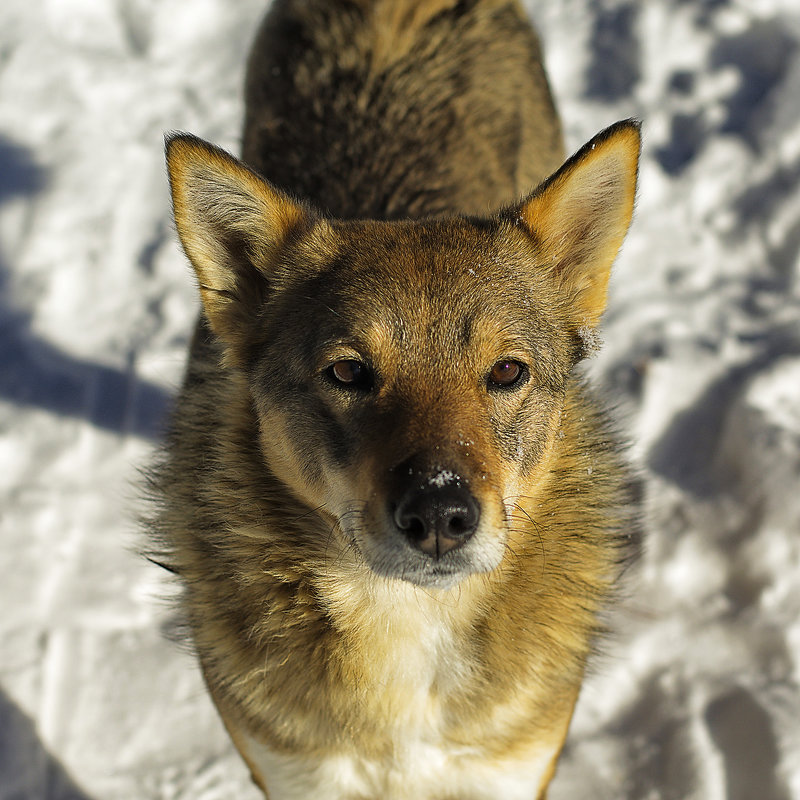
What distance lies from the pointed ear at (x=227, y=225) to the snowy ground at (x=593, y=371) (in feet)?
5.44

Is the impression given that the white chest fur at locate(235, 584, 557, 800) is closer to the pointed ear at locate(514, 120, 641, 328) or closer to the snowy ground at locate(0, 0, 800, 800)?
the snowy ground at locate(0, 0, 800, 800)

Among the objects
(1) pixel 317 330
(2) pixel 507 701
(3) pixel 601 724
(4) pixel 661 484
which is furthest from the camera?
(4) pixel 661 484

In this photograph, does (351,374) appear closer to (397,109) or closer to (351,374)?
(351,374)

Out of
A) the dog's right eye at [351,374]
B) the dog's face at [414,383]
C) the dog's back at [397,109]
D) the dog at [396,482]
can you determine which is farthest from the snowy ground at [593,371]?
the dog's right eye at [351,374]

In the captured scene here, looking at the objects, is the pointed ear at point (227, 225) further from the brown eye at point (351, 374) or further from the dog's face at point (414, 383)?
the brown eye at point (351, 374)

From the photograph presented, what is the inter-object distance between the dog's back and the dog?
99 centimetres

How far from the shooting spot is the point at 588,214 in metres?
2.52

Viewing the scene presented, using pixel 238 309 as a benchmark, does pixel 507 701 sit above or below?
below

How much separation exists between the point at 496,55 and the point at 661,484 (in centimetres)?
216

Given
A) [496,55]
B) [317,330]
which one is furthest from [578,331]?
[496,55]

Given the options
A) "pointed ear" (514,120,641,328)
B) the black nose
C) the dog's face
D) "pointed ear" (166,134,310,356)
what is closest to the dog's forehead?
the dog's face

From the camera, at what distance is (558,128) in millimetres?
4363

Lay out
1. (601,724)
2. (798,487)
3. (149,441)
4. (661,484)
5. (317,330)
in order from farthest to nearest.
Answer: (149,441)
(661,484)
(798,487)
(601,724)
(317,330)

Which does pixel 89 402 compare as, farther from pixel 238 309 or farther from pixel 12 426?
pixel 238 309
